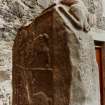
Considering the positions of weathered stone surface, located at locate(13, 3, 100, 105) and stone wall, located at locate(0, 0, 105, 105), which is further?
stone wall, located at locate(0, 0, 105, 105)

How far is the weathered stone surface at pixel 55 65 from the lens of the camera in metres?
1.10

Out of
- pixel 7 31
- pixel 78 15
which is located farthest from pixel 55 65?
pixel 7 31

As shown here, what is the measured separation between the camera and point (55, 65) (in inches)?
44.8

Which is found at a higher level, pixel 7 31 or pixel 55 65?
pixel 7 31

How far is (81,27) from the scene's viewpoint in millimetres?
1151

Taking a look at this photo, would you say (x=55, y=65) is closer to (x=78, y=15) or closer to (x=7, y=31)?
(x=78, y=15)

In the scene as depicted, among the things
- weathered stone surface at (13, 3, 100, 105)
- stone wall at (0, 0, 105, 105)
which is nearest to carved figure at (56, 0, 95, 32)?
weathered stone surface at (13, 3, 100, 105)

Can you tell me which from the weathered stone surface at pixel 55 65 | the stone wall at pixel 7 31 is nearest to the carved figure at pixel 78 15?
the weathered stone surface at pixel 55 65

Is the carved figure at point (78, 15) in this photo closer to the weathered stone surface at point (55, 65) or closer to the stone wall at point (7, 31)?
the weathered stone surface at point (55, 65)

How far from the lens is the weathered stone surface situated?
1.10m

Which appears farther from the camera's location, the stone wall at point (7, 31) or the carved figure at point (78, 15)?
the stone wall at point (7, 31)

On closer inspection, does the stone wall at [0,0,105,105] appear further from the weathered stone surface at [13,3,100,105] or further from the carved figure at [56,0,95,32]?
the carved figure at [56,0,95,32]

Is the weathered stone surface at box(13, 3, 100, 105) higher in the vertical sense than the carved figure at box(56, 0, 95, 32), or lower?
lower

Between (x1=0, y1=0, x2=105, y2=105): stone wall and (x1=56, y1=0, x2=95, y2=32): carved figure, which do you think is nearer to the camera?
(x1=56, y1=0, x2=95, y2=32): carved figure
